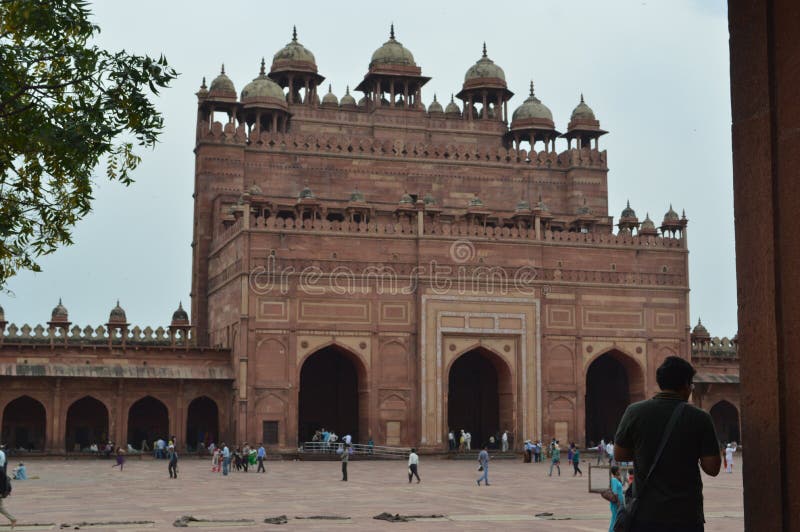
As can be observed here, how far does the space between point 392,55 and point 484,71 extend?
3702 mm

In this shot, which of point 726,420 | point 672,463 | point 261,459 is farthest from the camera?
point 726,420

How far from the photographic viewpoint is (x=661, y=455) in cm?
427

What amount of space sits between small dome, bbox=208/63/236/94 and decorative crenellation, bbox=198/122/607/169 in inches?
45.2

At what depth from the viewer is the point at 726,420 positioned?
40031mm

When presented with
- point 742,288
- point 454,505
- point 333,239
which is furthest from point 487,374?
point 742,288

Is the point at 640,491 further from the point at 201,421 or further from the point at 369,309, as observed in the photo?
the point at 201,421

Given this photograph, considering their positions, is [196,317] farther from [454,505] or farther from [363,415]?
[454,505]

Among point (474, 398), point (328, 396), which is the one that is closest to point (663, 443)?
point (328, 396)

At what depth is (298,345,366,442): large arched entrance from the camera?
36594 mm

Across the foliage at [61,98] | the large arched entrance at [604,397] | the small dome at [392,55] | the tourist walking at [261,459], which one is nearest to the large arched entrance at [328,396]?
the large arched entrance at [604,397]

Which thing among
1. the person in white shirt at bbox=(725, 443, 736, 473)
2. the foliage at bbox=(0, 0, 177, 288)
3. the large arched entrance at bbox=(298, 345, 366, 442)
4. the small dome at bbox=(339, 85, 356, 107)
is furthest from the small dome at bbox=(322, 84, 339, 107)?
the foliage at bbox=(0, 0, 177, 288)

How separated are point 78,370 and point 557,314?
14.6 m

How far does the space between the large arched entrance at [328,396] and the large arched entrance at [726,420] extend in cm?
1287

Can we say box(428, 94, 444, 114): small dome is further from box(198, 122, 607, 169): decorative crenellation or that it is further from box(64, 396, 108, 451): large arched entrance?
box(64, 396, 108, 451): large arched entrance
